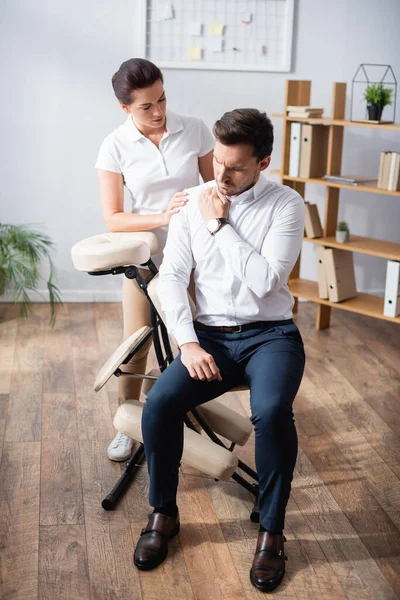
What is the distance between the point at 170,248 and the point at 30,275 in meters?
2.03

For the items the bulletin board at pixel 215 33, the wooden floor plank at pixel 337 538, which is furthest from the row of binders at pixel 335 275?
the wooden floor plank at pixel 337 538

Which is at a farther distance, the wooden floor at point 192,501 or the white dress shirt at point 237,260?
the white dress shirt at point 237,260

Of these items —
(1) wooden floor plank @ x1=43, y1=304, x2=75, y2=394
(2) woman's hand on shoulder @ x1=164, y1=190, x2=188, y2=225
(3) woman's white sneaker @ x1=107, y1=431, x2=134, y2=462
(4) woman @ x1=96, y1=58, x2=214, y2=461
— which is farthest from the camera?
(1) wooden floor plank @ x1=43, y1=304, x2=75, y2=394

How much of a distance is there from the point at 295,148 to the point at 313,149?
100 mm

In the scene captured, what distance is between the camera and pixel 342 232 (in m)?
3.85

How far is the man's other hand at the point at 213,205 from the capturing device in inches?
84.4

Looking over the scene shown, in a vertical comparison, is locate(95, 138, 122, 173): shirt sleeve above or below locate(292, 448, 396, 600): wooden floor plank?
above

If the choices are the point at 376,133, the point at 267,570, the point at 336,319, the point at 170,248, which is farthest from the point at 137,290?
the point at 376,133

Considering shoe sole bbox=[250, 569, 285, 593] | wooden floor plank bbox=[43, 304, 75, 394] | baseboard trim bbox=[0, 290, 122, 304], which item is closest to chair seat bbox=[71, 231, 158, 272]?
shoe sole bbox=[250, 569, 285, 593]

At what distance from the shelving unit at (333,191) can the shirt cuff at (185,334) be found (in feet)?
5.76

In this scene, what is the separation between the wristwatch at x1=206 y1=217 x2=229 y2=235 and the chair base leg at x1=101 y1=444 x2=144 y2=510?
80 centimetres

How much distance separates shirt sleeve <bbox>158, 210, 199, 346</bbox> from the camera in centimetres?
214

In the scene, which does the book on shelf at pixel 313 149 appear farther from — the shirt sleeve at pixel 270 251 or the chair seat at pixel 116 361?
the chair seat at pixel 116 361

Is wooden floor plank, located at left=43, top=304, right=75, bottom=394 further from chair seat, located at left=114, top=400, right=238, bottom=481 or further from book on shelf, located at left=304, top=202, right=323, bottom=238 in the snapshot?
book on shelf, located at left=304, top=202, right=323, bottom=238
